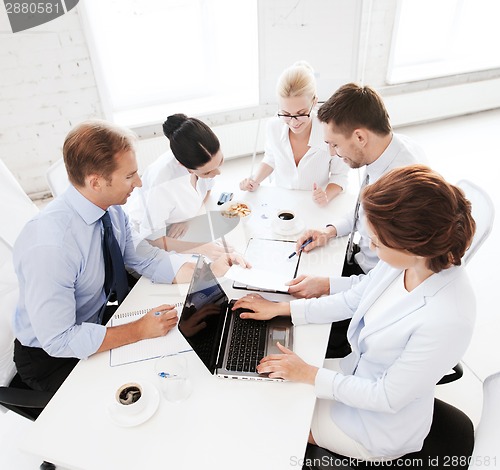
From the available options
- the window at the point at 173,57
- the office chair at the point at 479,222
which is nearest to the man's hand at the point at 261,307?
the office chair at the point at 479,222

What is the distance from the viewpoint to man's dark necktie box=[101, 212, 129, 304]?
157cm

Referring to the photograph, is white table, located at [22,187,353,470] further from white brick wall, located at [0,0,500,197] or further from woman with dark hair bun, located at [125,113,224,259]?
white brick wall, located at [0,0,500,197]

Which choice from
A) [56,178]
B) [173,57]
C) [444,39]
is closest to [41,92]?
[173,57]

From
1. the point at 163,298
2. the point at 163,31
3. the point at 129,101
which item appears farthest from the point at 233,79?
the point at 163,298

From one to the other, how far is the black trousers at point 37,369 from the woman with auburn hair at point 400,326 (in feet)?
2.47

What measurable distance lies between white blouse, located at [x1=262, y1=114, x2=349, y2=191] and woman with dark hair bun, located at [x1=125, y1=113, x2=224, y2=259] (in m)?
0.54

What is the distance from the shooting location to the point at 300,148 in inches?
96.5

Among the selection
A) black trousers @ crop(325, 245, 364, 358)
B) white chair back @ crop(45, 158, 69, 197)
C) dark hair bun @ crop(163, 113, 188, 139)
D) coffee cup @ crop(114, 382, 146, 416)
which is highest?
dark hair bun @ crop(163, 113, 188, 139)

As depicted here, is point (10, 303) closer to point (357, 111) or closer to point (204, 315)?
point (204, 315)

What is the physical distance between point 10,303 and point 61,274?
424 mm

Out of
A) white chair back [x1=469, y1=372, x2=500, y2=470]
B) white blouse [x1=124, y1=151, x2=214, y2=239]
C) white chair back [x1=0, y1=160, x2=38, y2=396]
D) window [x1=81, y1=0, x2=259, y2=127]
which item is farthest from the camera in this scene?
window [x1=81, y1=0, x2=259, y2=127]

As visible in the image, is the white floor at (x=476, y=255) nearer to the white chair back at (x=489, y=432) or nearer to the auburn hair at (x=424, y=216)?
the white chair back at (x=489, y=432)

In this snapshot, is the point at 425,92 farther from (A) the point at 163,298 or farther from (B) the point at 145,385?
(B) the point at 145,385

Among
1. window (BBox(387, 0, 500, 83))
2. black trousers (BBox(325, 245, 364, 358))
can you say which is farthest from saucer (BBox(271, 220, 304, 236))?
window (BBox(387, 0, 500, 83))
